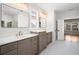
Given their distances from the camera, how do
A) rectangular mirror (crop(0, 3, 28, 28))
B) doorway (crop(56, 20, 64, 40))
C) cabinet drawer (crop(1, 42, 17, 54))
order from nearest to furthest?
cabinet drawer (crop(1, 42, 17, 54)) → rectangular mirror (crop(0, 3, 28, 28)) → doorway (crop(56, 20, 64, 40))

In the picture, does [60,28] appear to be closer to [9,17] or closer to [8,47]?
[9,17]

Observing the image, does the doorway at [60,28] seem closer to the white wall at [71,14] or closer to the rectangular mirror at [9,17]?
the white wall at [71,14]

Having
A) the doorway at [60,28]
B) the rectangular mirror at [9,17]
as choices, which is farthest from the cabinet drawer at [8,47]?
the doorway at [60,28]

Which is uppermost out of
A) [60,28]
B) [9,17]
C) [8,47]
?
[9,17]

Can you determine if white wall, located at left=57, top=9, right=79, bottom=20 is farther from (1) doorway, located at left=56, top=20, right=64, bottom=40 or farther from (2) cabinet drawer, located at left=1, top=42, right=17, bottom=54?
(2) cabinet drawer, located at left=1, top=42, right=17, bottom=54

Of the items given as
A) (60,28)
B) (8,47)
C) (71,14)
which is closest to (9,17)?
(8,47)

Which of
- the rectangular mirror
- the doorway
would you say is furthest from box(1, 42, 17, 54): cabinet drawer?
the doorway

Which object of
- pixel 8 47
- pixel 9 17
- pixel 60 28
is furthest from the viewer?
pixel 60 28

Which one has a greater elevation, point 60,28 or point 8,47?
point 60,28

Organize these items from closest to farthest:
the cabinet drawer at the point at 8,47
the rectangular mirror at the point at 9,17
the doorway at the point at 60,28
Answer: the cabinet drawer at the point at 8,47 → the rectangular mirror at the point at 9,17 → the doorway at the point at 60,28

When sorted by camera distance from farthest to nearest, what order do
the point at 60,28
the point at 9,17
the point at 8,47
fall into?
the point at 60,28
the point at 9,17
the point at 8,47

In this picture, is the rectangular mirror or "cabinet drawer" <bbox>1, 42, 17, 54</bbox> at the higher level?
the rectangular mirror

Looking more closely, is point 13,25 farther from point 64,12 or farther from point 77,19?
point 77,19

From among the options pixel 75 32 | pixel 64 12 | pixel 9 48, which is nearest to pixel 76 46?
pixel 75 32
